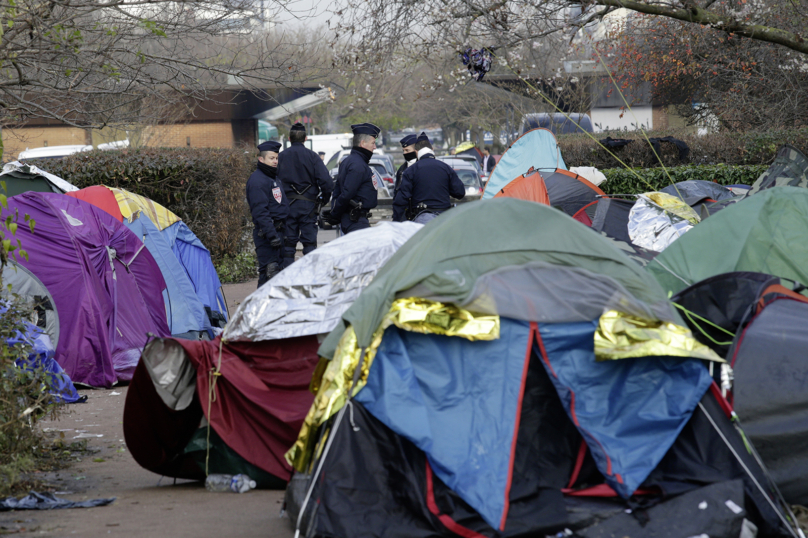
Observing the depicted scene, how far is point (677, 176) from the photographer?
13.5 metres

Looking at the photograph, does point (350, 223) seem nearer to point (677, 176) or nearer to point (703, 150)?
point (677, 176)

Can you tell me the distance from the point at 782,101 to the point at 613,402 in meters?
14.3

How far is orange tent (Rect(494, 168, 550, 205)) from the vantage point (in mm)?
9375

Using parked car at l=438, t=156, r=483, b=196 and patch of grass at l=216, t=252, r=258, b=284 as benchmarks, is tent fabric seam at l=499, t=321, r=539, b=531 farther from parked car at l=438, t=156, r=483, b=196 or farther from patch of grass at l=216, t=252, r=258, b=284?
parked car at l=438, t=156, r=483, b=196

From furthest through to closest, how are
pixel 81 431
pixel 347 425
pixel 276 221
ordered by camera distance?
pixel 276 221 → pixel 81 431 → pixel 347 425

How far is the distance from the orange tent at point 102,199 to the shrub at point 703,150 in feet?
31.4

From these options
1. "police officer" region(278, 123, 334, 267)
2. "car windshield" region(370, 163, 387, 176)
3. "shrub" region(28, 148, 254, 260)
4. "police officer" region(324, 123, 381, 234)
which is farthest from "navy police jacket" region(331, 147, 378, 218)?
"car windshield" region(370, 163, 387, 176)

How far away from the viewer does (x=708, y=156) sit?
14.8 metres

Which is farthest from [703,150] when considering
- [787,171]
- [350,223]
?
[350,223]

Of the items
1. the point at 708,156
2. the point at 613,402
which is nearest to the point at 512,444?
the point at 613,402

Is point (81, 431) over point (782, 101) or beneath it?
beneath

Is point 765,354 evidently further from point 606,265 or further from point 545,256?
point 545,256

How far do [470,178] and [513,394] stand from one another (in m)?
16.5

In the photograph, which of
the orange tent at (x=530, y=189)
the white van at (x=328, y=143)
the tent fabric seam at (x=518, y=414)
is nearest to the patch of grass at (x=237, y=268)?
the orange tent at (x=530, y=189)
